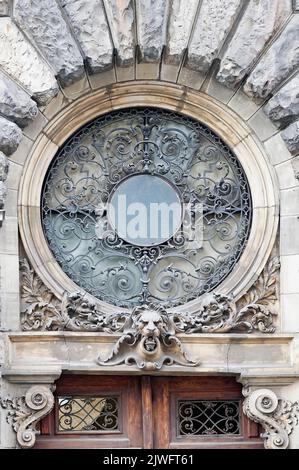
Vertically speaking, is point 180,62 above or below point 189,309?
above

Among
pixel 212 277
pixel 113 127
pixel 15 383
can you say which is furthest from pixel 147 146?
pixel 15 383

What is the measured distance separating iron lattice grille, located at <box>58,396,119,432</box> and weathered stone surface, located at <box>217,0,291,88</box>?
277 centimetres

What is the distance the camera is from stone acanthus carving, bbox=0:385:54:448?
43.9 ft

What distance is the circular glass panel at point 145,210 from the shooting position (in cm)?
1415

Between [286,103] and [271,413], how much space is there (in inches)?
96.4

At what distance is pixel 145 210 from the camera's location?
14203mm

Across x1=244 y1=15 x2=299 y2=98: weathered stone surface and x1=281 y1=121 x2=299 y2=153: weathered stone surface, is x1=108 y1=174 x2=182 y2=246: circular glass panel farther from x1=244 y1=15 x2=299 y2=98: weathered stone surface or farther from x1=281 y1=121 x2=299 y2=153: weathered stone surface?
x1=244 y1=15 x2=299 y2=98: weathered stone surface

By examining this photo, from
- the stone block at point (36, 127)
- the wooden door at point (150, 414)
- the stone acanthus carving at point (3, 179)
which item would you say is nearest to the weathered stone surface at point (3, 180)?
the stone acanthus carving at point (3, 179)

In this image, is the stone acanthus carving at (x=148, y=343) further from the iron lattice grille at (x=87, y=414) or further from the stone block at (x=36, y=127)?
the stone block at (x=36, y=127)

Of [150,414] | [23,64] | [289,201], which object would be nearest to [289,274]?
[289,201]

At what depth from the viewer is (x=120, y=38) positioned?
13.9 m

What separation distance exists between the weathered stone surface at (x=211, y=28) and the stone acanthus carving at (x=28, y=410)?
9.61ft
